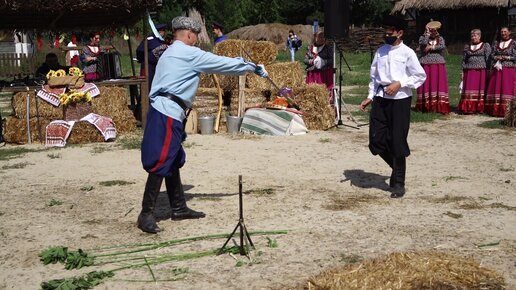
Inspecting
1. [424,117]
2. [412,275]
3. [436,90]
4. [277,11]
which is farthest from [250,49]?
[277,11]

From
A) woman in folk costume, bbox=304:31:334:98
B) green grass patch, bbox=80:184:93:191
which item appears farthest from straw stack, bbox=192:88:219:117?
green grass patch, bbox=80:184:93:191

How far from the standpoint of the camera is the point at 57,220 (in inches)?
269

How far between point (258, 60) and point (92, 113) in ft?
11.6

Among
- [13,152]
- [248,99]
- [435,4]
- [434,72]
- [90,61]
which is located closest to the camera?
[13,152]

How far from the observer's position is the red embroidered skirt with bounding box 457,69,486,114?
13875mm

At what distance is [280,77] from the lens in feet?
44.5

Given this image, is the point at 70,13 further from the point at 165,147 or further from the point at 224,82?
the point at 165,147

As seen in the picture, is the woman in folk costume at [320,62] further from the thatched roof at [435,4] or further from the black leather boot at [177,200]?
the thatched roof at [435,4]

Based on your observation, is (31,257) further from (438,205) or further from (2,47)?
(2,47)

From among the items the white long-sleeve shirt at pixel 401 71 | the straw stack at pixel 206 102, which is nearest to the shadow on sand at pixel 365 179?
the white long-sleeve shirt at pixel 401 71

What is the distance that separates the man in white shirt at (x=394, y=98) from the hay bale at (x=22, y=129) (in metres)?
6.37

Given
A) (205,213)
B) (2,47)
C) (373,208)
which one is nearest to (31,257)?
(205,213)

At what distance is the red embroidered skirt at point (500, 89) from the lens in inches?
529

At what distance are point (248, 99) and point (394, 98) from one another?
541 centimetres
